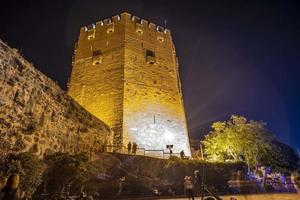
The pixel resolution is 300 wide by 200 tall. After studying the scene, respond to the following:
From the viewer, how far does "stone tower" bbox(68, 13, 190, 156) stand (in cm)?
1448

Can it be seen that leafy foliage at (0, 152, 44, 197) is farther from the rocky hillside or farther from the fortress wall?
the fortress wall

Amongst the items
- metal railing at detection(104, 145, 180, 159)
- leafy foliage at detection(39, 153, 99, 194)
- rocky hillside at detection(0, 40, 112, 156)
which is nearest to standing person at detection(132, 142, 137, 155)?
metal railing at detection(104, 145, 180, 159)

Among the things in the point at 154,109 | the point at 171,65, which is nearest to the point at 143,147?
the point at 154,109

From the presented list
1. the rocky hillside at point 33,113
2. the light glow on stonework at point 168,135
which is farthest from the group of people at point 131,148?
the rocky hillside at point 33,113

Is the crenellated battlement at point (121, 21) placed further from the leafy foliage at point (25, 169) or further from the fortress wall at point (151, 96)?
the leafy foliage at point (25, 169)

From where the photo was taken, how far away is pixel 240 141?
14.5 metres

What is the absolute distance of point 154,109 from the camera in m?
15.5

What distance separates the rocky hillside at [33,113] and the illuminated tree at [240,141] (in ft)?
32.8

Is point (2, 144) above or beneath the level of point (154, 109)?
beneath

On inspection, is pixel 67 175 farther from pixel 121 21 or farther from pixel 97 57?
pixel 121 21

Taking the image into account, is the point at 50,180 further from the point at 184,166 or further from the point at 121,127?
the point at 121,127

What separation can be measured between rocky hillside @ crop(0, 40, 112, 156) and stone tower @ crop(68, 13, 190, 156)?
5.19 meters

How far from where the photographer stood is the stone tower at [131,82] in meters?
14.5

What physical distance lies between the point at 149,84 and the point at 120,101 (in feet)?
9.44
